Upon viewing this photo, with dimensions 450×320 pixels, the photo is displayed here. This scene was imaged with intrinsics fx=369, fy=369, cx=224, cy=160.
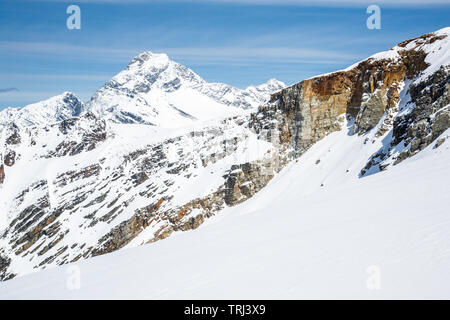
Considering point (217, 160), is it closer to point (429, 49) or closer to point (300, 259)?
point (429, 49)

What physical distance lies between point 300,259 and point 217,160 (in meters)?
85.6

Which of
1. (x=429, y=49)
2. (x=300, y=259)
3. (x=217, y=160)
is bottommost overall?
(x=300, y=259)

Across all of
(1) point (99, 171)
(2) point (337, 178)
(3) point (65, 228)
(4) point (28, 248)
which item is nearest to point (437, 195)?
(2) point (337, 178)

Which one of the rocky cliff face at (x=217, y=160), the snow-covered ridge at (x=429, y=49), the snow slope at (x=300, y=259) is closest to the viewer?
the snow slope at (x=300, y=259)

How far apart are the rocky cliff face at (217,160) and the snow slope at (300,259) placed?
30586 millimetres

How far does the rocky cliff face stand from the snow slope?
30586 mm

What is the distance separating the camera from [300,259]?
30.2 feet

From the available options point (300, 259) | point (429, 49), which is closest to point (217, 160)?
point (429, 49)

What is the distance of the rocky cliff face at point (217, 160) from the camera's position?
59.8 meters

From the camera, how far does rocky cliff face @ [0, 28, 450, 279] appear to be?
196ft

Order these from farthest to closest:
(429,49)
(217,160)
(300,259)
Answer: (217,160), (429,49), (300,259)

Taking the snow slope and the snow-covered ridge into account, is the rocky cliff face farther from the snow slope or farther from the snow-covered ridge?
the snow slope

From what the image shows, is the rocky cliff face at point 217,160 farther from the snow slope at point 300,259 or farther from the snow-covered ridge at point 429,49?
the snow slope at point 300,259

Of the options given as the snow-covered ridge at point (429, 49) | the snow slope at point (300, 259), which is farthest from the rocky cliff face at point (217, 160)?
the snow slope at point (300, 259)
